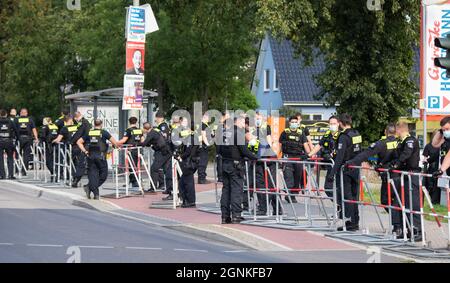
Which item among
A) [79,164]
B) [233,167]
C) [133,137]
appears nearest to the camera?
[233,167]

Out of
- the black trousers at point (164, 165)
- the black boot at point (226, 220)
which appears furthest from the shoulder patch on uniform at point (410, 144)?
the black trousers at point (164, 165)

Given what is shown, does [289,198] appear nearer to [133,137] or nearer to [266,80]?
[133,137]

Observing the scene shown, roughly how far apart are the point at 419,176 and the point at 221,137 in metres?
4.08

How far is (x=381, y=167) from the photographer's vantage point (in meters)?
16.8

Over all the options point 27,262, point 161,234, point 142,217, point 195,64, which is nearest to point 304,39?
point 195,64

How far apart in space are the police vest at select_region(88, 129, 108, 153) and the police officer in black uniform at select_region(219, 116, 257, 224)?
17.7 ft

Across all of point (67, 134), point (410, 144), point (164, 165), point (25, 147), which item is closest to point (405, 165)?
point (410, 144)

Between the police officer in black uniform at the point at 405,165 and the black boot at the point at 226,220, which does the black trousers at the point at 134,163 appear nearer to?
the black boot at the point at 226,220

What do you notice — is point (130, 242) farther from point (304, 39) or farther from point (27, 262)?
point (304, 39)

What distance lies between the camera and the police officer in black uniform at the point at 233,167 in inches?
700

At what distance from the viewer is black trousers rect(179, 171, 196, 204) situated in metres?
20.9

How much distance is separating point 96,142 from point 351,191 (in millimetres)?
7602

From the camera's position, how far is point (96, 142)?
22.7m

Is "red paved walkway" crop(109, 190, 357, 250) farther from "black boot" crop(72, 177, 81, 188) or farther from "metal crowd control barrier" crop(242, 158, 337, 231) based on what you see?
"black boot" crop(72, 177, 81, 188)
